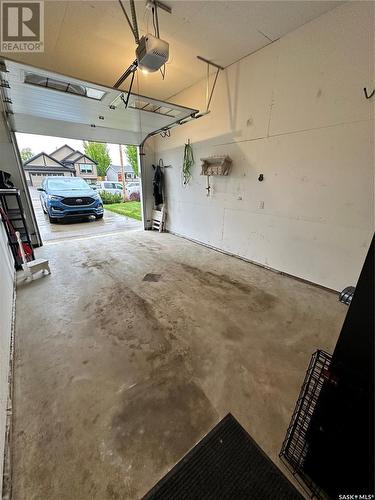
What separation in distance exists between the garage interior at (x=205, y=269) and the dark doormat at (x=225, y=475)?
44 millimetres

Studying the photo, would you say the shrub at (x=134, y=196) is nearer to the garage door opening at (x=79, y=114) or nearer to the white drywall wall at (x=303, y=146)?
the garage door opening at (x=79, y=114)

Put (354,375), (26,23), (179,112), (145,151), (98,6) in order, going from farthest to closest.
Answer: (145,151), (179,112), (26,23), (98,6), (354,375)

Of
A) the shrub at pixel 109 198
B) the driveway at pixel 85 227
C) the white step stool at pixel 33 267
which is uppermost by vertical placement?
the shrub at pixel 109 198

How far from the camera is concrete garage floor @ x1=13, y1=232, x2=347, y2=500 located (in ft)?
3.51

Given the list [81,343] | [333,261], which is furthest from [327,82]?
[81,343]

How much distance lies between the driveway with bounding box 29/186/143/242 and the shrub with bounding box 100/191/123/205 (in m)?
4.31

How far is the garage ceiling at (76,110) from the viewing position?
2.47 m

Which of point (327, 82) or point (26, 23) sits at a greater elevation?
point (26, 23)

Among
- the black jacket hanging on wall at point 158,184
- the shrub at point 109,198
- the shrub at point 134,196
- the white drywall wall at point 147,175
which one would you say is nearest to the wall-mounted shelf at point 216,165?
the black jacket hanging on wall at point 158,184

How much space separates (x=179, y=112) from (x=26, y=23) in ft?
6.98

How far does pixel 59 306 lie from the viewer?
2.34m

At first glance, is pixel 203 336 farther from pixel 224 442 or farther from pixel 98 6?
pixel 98 6

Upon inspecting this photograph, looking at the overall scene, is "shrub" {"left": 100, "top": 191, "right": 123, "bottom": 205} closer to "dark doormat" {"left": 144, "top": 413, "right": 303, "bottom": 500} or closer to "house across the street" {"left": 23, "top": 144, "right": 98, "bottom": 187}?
"house across the street" {"left": 23, "top": 144, "right": 98, "bottom": 187}

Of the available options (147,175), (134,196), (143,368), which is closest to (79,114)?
(147,175)
